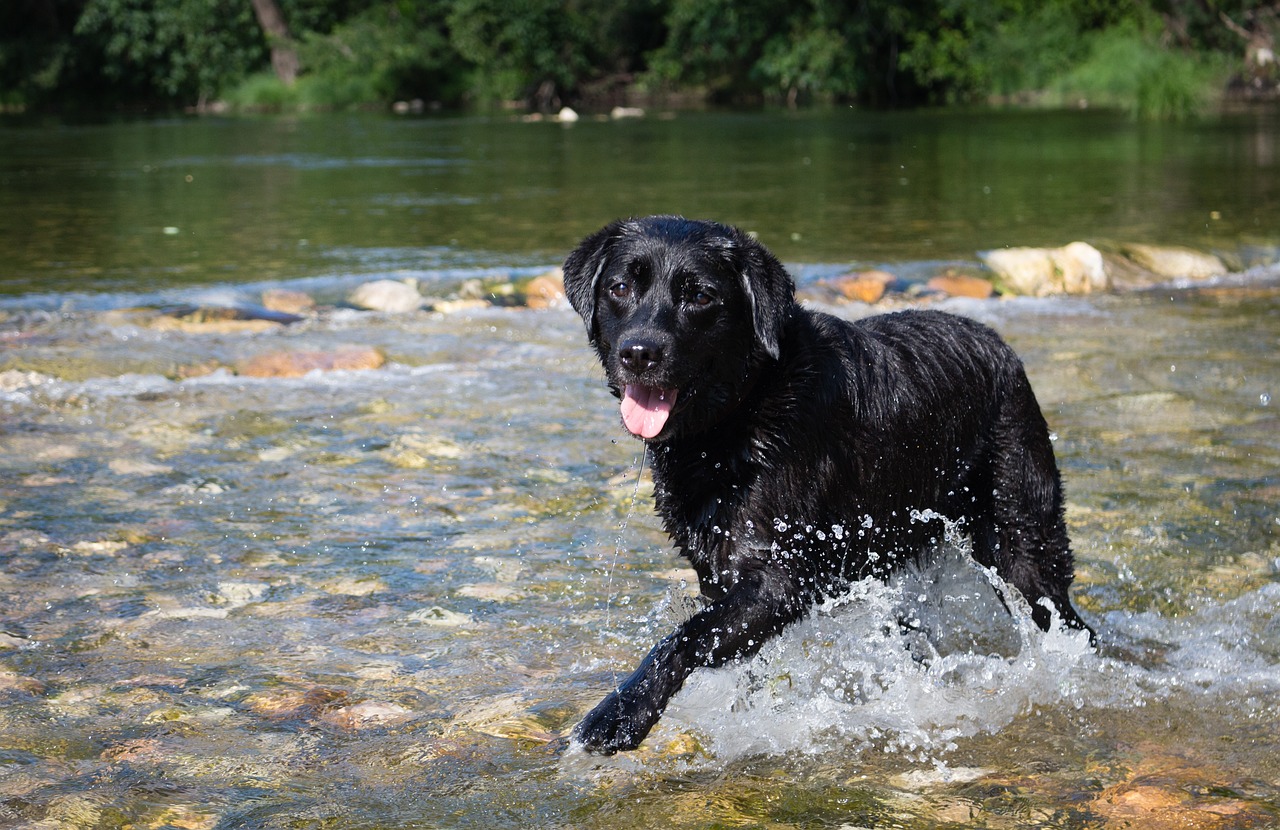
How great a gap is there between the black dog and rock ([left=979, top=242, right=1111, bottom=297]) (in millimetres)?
7533

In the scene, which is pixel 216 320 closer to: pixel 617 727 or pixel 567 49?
pixel 617 727

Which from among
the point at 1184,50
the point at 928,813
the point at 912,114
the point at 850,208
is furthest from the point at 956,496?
the point at 1184,50

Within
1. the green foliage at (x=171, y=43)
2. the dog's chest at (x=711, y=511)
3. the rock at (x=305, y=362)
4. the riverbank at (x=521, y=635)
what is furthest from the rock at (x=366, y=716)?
the green foliage at (x=171, y=43)

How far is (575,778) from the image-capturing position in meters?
3.80

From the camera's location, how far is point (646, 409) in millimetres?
4117

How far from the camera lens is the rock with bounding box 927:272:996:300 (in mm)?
11742

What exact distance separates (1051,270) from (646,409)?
28.9ft

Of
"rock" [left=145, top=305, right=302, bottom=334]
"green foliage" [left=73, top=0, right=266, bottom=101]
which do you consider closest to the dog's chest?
"rock" [left=145, top=305, right=302, bottom=334]

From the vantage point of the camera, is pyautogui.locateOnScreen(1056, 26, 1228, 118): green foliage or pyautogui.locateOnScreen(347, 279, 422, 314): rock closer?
pyautogui.locateOnScreen(347, 279, 422, 314): rock

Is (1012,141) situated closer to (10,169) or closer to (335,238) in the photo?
(335,238)

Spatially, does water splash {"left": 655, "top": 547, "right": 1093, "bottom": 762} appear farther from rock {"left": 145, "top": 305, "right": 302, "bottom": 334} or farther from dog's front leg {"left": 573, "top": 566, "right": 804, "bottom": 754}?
rock {"left": 145, "top": 305, "right": 302, "bottom": 334}

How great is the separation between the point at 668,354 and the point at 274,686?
5.41 feet

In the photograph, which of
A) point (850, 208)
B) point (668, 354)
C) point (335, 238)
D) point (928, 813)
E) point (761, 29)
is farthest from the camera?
point (761, 29)

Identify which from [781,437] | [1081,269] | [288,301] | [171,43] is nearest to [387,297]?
[288,301]
